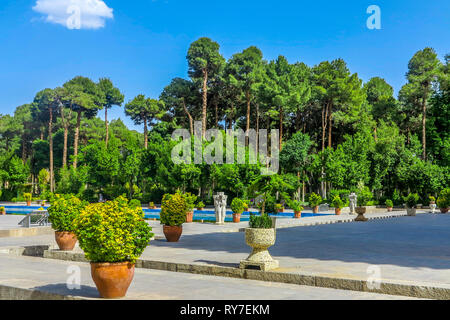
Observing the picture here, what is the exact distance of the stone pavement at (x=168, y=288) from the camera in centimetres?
658

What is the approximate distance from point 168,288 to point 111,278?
1.27 metres

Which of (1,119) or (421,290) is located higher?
(1,119)

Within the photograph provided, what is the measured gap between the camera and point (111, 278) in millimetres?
6145

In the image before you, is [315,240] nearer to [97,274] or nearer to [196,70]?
[97,274]

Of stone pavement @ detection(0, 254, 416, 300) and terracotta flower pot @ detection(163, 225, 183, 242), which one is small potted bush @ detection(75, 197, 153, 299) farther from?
terracotta flower pot @ detection(163, 225, 183, 242)

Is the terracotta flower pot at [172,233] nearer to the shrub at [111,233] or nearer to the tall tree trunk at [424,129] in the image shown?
the shrub at [111,233]

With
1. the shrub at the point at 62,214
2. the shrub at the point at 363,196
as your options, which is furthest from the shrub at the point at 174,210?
the shrub at the point at 363,196

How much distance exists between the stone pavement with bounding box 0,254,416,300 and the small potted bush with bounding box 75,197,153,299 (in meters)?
0.31

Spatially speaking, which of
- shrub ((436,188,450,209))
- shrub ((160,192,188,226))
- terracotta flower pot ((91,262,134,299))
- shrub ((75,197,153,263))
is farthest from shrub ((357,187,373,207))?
terracotta flower pot ((91,262,134,299))

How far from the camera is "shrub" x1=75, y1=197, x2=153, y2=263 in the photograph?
6.15m

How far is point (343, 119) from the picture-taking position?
50.5m
